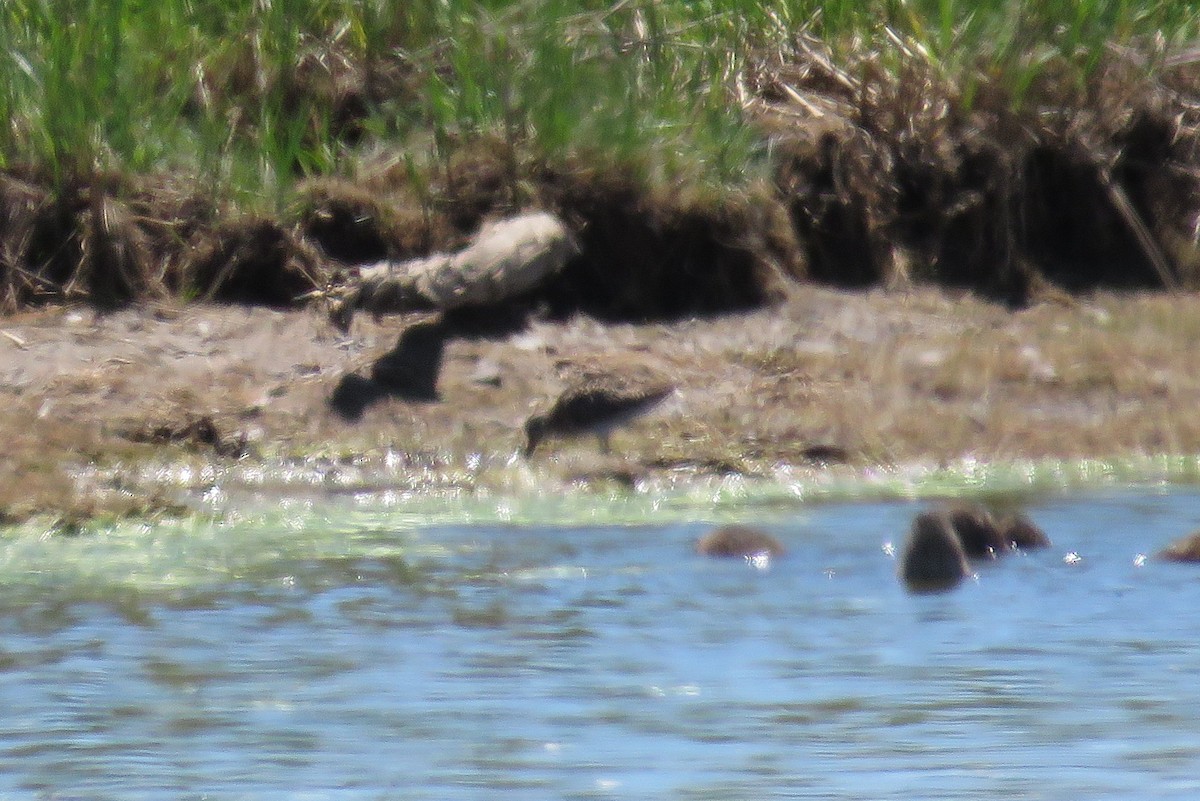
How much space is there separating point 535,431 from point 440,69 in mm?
1881

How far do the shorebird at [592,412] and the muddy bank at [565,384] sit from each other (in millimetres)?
54

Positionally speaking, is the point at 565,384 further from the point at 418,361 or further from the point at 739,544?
the point at 739,544

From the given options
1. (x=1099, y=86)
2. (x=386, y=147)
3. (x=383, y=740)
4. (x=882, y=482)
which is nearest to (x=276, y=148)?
(x=386, y=147)

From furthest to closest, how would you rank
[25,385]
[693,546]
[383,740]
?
[25,385] → [693,546] → [383,740]

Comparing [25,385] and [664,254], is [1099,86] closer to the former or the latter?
[664,254]

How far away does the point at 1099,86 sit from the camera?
318 inches

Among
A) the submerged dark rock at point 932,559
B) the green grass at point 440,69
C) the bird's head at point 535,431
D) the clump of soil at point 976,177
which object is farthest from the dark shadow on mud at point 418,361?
the submerged dark rock at point 932,559

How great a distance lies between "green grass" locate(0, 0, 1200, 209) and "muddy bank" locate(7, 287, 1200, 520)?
53cm

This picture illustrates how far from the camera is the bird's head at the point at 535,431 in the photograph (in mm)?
6551

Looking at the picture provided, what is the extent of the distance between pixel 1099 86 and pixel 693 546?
11.1 feet

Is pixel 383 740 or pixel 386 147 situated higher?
pixel 386 147

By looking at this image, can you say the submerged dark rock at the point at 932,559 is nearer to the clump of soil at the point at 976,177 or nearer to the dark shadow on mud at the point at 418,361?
the dark shadow on mud at the point at 418,361

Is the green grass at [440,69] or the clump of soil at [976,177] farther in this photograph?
the clump of soil at [976,177]

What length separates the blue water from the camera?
345 cm
